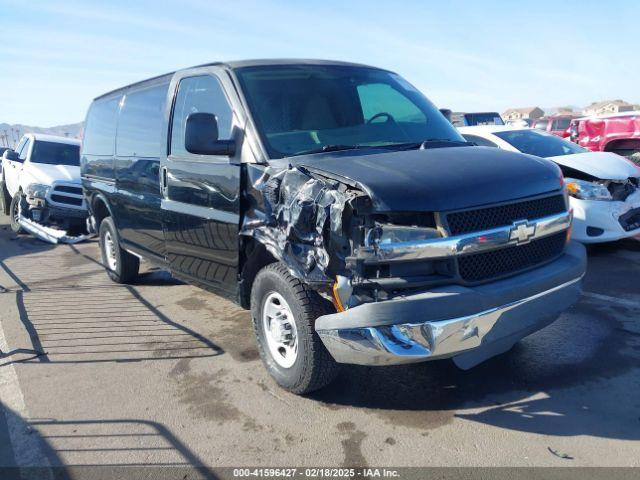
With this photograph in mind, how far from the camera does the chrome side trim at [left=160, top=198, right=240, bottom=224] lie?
394 cm

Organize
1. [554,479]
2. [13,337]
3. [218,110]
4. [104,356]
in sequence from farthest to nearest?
1. [13,337]
2. [104,356]
3. [218,110]
4. [554,479]

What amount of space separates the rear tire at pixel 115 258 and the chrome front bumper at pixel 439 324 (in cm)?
417

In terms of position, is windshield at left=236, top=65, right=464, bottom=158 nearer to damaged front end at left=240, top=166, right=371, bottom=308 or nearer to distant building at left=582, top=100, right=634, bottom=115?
damaged front end at left=240, top=166, right=371, bottom=308

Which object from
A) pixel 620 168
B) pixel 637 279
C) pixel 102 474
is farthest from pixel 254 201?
pixel 620 168

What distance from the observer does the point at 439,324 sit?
9.33ft

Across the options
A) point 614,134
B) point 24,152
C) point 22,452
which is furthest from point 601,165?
point 24,152

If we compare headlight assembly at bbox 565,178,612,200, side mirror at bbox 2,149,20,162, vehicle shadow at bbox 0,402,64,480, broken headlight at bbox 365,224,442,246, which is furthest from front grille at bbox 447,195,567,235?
side mirror at bbox 2,149,20,162

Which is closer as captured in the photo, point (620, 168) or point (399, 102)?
point (399, 102)

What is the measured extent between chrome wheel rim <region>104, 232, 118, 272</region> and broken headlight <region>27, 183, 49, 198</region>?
4152mm

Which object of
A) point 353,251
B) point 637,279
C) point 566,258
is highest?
point 353,251

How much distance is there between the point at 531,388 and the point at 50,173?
33.2 feet

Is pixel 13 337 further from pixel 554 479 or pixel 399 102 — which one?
pixel 554 479

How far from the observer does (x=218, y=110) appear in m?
4.23

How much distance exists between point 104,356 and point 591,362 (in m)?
3.82
